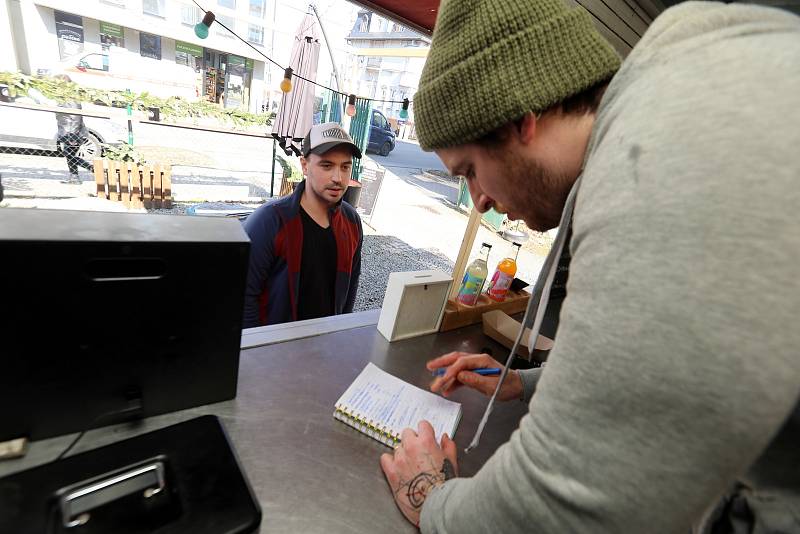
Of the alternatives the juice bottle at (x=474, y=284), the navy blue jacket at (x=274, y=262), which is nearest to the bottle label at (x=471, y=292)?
the juice bottle at (x=474, y=284)

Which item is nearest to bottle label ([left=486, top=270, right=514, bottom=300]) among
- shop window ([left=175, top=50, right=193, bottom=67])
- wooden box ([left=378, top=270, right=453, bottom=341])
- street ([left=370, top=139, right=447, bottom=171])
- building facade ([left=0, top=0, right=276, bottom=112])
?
wooden box ([left=378, top=270, right=453, bottom=341])

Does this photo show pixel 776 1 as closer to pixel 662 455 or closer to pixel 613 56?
pixel 613 56

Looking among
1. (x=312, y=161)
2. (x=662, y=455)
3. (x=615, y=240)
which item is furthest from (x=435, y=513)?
(x=312, y=161)

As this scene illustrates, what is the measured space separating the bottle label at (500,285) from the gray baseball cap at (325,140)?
3.79ft

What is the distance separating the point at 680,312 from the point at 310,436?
28.2 inches

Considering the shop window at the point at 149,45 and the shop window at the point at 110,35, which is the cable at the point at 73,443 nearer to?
the shop window at the point at 149,45

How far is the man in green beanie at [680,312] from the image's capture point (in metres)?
0.30

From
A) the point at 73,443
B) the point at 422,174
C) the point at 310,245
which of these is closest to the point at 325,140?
the point at 310,245

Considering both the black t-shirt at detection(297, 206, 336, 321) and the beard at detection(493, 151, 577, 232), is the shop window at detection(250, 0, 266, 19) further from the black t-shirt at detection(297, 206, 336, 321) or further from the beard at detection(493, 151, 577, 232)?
the beard at detection(493, 151, 577, 232)

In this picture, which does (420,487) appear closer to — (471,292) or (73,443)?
(73,443)

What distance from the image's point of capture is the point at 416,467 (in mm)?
715

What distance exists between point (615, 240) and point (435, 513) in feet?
1.63

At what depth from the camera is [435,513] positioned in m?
0.58

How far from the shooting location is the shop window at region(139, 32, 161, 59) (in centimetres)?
942
